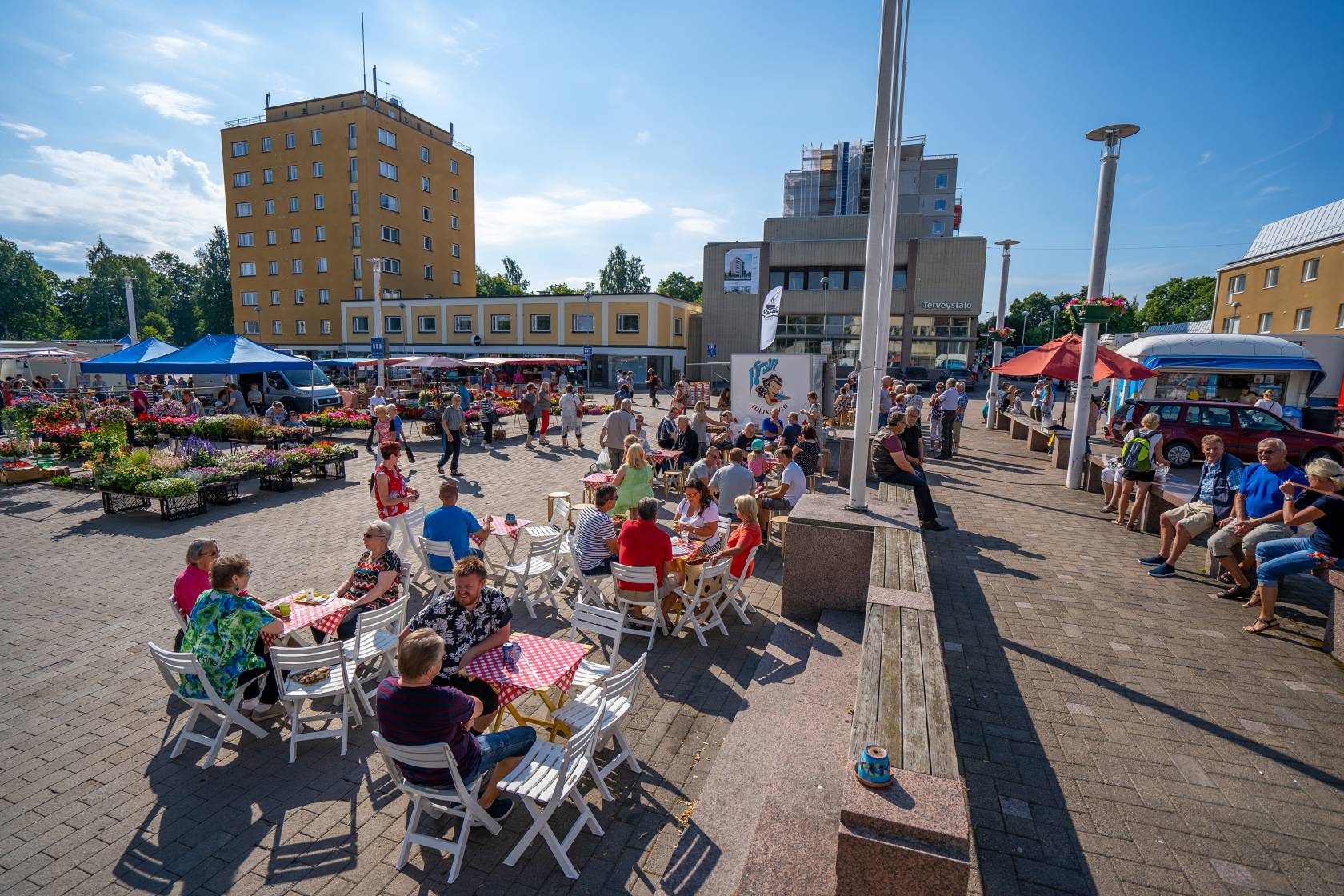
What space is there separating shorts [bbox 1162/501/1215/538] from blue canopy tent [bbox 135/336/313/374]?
17344 millimetres

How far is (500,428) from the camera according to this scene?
1936cm

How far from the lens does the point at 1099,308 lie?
11.1 meters

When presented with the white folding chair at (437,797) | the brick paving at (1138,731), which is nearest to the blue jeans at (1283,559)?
the brick paving at (1138,731)

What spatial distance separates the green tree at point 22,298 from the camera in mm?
67375

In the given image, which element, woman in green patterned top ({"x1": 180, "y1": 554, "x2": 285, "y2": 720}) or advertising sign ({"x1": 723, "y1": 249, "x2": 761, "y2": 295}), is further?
advertising sign ({"x1": 723, "y1": 249, "x2": 761, "y2": 295})

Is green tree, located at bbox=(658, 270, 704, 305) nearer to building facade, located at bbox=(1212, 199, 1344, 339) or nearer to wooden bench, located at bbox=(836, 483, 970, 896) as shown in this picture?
building facade, located at bbox=(1212, 199, 1344, 339)

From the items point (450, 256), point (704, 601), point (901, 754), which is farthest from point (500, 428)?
point (450, 256)

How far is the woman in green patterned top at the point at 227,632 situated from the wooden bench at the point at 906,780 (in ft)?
13.4

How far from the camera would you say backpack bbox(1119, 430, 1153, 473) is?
9094mm

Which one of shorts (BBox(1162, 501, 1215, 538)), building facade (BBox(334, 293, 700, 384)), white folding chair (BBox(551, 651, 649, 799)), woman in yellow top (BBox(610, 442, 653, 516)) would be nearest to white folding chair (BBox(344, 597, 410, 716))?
white folding chair (BBox(551, 651, 649, 799))

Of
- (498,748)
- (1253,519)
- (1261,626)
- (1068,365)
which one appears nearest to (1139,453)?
(1253,519)

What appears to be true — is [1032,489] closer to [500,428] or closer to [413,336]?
[500,428]

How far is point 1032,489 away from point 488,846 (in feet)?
39.4

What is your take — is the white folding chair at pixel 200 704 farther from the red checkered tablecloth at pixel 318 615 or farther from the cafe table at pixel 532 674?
the cafe table at pixel 532 674
